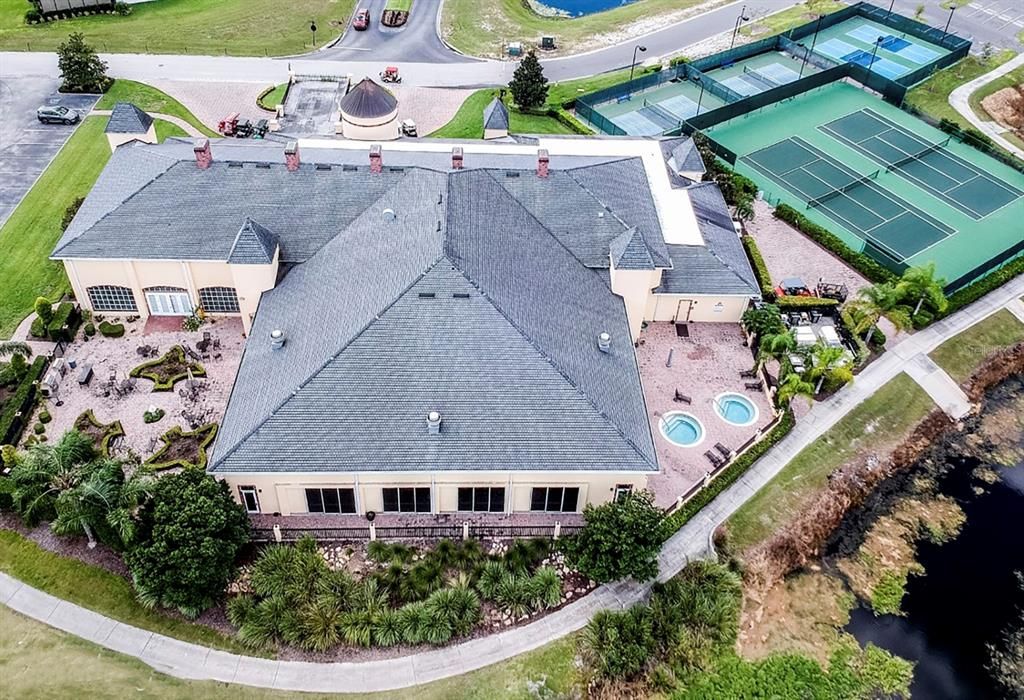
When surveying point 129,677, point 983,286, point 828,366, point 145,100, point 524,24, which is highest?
point 828,366

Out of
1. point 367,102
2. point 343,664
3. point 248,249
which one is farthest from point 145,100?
point 343,664

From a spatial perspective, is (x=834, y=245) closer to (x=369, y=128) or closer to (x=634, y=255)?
(x=634, y=255)

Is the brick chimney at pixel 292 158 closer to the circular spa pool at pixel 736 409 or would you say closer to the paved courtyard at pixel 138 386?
the paved courtyard at pixel 138 386

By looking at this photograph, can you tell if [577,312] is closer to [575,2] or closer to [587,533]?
[587,533]

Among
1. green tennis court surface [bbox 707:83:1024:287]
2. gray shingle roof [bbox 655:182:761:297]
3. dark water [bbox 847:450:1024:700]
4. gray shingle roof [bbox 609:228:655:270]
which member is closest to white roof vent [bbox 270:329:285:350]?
gray shingle roof [bbox 609:228:655:270]

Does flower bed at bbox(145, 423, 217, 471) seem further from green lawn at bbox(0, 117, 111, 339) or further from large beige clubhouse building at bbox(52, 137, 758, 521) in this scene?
green lawn at bbox(0, 117, 111, 339)

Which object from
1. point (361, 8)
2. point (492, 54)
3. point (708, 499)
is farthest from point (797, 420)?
point (361, 8)

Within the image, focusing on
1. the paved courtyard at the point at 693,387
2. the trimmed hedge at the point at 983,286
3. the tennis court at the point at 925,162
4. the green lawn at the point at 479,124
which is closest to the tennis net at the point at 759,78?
the tennis court at the point at 925,162
